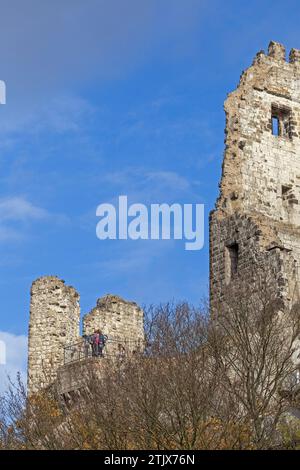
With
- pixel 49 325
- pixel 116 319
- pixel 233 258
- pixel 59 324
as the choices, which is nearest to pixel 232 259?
pixel 233 258

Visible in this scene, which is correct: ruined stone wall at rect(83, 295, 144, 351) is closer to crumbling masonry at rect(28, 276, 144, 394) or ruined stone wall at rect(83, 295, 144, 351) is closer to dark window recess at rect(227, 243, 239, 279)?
crumbling masonry at rect(28, 276, 144, 394)

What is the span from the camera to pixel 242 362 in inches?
1280

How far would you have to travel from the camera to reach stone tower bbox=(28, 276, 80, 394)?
132 ft

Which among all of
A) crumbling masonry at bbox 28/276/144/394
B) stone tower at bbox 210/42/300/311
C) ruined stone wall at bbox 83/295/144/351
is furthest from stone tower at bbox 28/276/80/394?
stone tower at bbox 210/42/300/311

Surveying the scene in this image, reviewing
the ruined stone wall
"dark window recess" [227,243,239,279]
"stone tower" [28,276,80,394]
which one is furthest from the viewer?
the ruined stone wall

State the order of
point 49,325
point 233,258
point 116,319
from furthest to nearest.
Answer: point 116,319, point 233,258, point 49,325

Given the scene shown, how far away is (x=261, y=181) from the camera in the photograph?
43.2 m

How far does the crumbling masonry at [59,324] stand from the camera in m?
40.2

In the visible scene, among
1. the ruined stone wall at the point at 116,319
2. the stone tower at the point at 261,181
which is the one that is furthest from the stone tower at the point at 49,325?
the stone tower at the point at 261,181

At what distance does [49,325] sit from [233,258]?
6.42 m

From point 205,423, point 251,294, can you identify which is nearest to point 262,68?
point 251,294

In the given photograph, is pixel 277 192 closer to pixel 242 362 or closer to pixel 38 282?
pixel 38 282

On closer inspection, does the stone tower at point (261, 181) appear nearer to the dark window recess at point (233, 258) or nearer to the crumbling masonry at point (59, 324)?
the dark window recess at point (233, 258)

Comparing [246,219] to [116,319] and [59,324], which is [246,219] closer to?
[116,319]
